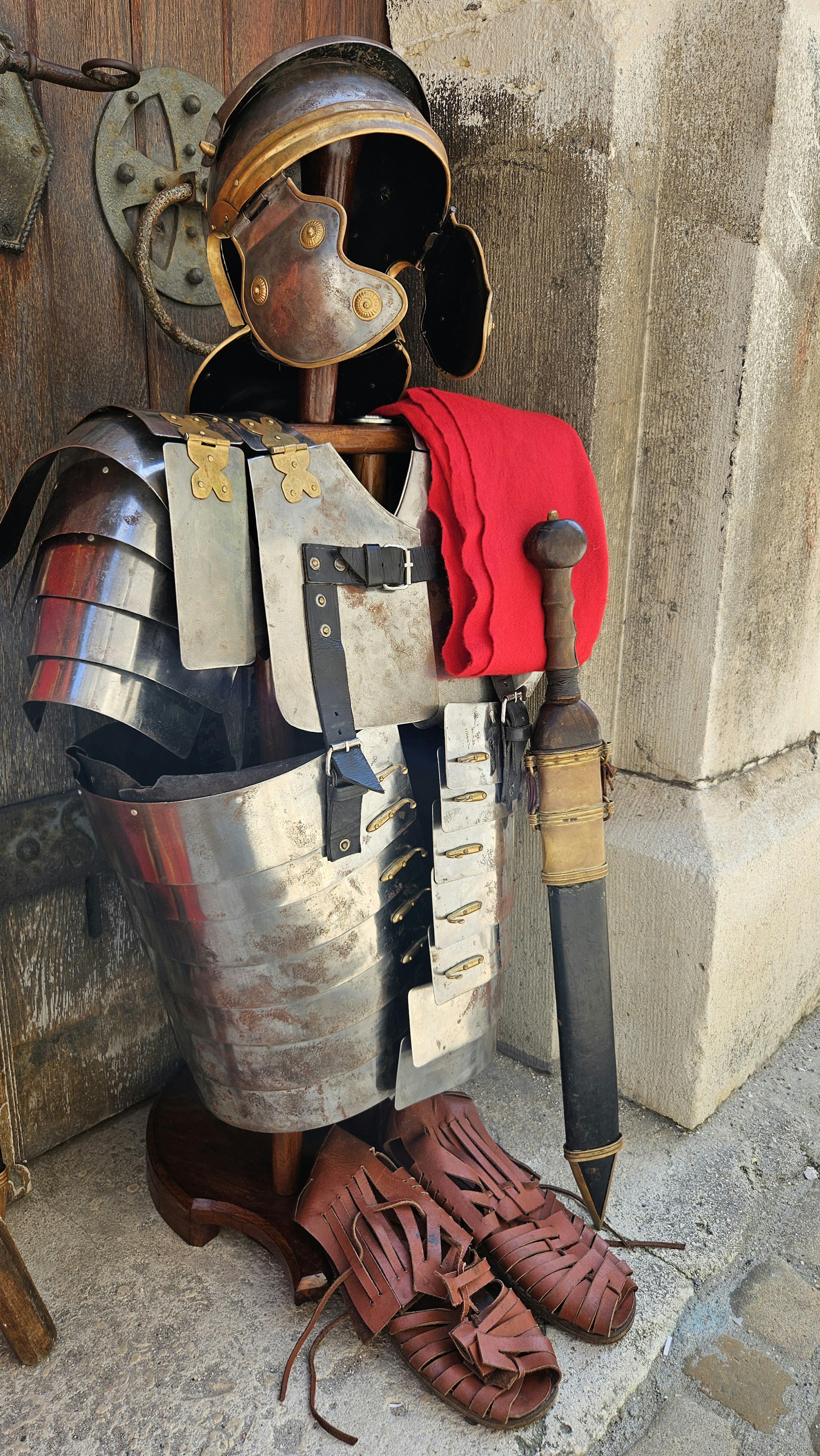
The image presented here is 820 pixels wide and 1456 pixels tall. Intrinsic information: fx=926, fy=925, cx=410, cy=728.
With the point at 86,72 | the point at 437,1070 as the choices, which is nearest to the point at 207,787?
the point at 437,1070

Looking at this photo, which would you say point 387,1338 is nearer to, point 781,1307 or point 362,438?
point 781,1307

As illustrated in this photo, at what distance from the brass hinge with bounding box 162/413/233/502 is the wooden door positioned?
36 cm

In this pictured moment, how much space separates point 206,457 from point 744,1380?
4.26 feet

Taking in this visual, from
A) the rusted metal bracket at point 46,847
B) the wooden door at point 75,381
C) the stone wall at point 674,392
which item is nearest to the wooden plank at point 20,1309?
the wooden door at point 75,381

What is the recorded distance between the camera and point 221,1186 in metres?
1.30

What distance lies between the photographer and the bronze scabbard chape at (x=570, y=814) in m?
1.19

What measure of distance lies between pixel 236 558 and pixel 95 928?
71 cm

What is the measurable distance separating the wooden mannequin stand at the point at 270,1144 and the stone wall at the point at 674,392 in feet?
1.31

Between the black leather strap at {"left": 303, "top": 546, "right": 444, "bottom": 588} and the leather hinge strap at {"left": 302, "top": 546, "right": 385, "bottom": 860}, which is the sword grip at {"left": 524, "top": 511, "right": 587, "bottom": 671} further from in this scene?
the leather hinge strap at {"left": 302, "top": 546, "right": 385, "bottom": 860}

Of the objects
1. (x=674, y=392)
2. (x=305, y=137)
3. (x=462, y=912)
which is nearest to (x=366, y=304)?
(x=305, y=137)

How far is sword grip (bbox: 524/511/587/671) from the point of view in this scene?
44.6 inches

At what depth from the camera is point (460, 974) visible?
1.19 metres

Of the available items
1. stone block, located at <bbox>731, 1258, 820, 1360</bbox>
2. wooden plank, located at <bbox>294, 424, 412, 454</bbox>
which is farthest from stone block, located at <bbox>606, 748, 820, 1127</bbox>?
wooden plank, located at <bbox>294, 424, 412, 454</bbox>

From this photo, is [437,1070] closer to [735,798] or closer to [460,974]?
[460,974]
